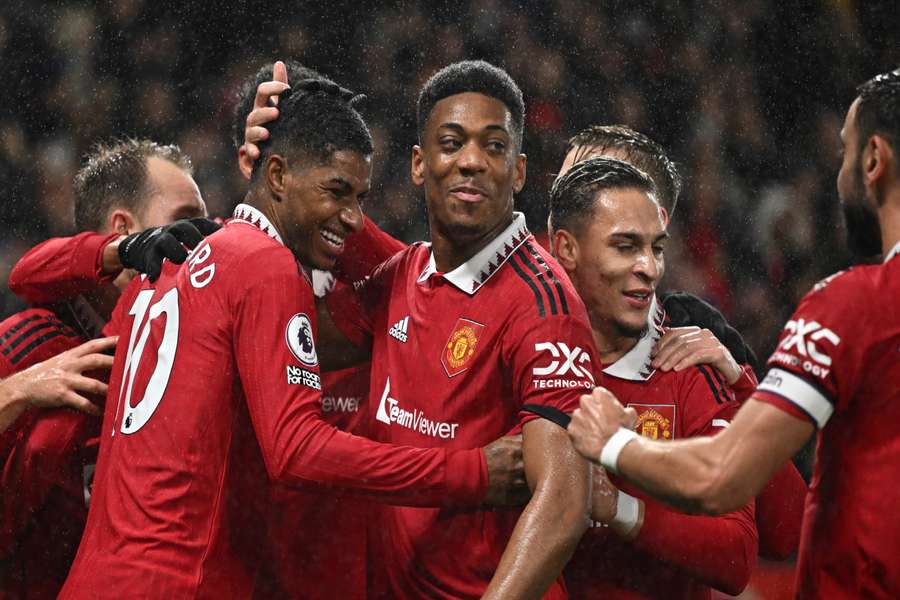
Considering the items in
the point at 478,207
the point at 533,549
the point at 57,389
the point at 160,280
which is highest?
the point at 478,207

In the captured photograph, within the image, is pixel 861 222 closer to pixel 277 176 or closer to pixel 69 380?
pixel 277 176

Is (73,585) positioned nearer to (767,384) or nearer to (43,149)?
(767,384)

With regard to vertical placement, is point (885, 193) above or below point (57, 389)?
above

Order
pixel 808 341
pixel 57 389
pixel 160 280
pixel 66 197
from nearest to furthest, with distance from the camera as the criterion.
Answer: pixel 808 341, pixel 160 280, pixel 57 389, pixel 66 197

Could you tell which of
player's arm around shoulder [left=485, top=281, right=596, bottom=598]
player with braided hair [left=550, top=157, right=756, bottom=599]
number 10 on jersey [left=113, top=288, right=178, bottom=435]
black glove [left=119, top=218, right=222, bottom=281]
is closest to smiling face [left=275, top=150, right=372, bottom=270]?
black glove [left=119, top=218, right=222, bottom=281]

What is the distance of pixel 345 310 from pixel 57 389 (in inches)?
36.0

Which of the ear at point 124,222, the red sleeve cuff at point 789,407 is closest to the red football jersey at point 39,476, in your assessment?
the ear at point 124,222

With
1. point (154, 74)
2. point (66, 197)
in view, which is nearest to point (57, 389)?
point (66, 197)

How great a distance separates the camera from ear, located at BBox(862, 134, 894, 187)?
240 centimetres

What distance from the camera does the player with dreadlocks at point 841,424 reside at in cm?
226

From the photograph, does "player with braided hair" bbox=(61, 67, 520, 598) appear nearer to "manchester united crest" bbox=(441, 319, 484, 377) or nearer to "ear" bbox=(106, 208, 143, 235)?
"manchester united crest" bbox=(441, 319, 484, 377)

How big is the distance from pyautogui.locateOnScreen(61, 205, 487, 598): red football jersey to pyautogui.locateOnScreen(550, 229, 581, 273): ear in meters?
0.89

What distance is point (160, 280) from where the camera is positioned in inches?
122

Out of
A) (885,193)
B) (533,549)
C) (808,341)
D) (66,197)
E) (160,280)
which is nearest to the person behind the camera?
(808,341)
